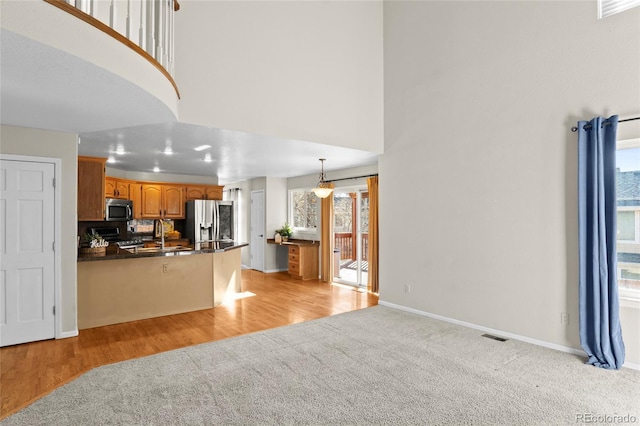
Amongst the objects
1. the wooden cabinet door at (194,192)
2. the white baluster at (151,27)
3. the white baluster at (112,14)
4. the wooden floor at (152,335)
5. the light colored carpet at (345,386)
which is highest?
the white baluster at (151,27)

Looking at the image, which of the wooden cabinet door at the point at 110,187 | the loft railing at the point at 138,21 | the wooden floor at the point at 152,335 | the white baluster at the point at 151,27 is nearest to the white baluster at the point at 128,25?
the loft railing at the point at 138,21

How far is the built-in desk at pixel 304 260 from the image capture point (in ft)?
25.5

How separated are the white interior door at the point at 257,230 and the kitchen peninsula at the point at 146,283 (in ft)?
9.96

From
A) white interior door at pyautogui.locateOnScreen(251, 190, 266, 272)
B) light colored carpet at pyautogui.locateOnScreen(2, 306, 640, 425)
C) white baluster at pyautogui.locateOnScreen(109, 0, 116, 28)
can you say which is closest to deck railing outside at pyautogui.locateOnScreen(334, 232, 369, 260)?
white interior door at pyautogui.locateOnScreen(251, 190, 266, 272)

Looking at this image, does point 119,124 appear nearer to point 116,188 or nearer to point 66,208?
point 66,208

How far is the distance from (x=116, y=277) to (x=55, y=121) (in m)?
2.07

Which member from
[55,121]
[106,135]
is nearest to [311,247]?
[106,135]

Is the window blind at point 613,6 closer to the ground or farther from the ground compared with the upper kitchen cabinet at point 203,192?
farther from the ground

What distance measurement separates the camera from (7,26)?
1.81 metres

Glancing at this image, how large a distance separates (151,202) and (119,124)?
441 centimetres

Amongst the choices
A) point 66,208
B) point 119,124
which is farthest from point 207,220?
point 119,124

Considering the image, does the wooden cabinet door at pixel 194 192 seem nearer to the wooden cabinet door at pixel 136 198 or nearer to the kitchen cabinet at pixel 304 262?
the wooden cabinet door at pixel 136 198

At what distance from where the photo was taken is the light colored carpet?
2451mm

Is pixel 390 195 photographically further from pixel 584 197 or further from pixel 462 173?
pixel 584 197
